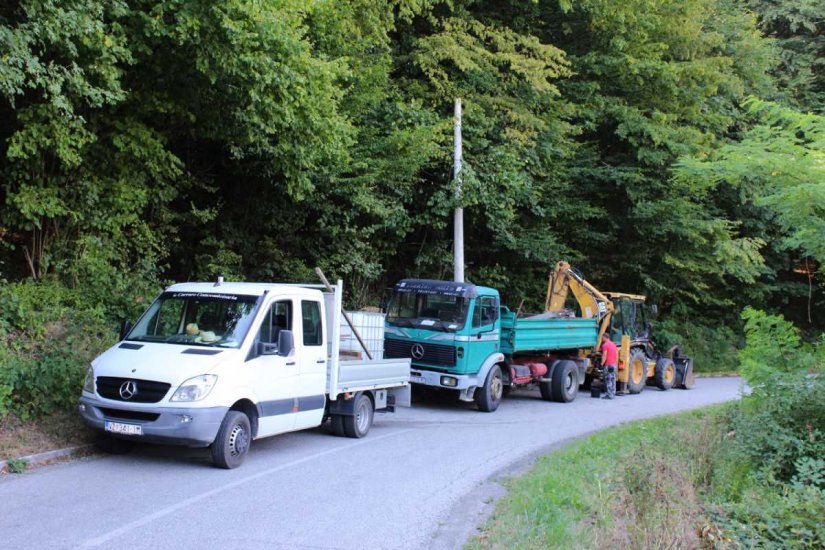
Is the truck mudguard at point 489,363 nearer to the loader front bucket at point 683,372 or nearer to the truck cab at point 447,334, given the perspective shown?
the truck cab at point 447,334

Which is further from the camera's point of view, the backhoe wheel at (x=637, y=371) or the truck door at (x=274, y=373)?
the backhoe wheel at (x=637, y=371)

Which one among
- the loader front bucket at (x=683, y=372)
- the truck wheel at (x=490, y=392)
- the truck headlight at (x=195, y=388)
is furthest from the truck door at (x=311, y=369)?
the loader front bucket at (x=683, y=372)

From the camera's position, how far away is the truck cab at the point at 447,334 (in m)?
14.4

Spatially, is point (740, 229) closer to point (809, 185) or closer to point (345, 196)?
point (345, 196)

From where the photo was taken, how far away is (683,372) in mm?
22812

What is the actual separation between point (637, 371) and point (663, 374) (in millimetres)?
1370

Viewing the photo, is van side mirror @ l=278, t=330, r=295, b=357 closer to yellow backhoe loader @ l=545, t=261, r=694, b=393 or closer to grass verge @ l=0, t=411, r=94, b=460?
grass verge @ l=0, t=411, r=94, b=460

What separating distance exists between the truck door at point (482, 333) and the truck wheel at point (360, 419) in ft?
11.5

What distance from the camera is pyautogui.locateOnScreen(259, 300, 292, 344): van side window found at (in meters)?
9.26

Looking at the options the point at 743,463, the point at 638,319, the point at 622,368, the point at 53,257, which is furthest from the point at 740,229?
the point at 53,257

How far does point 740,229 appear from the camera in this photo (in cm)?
2811

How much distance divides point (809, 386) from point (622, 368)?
33.4 feet

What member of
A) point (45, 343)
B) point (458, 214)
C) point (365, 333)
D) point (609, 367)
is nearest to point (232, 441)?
point (45, 343)

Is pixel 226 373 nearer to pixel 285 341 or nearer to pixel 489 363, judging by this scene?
pixel 285 341
